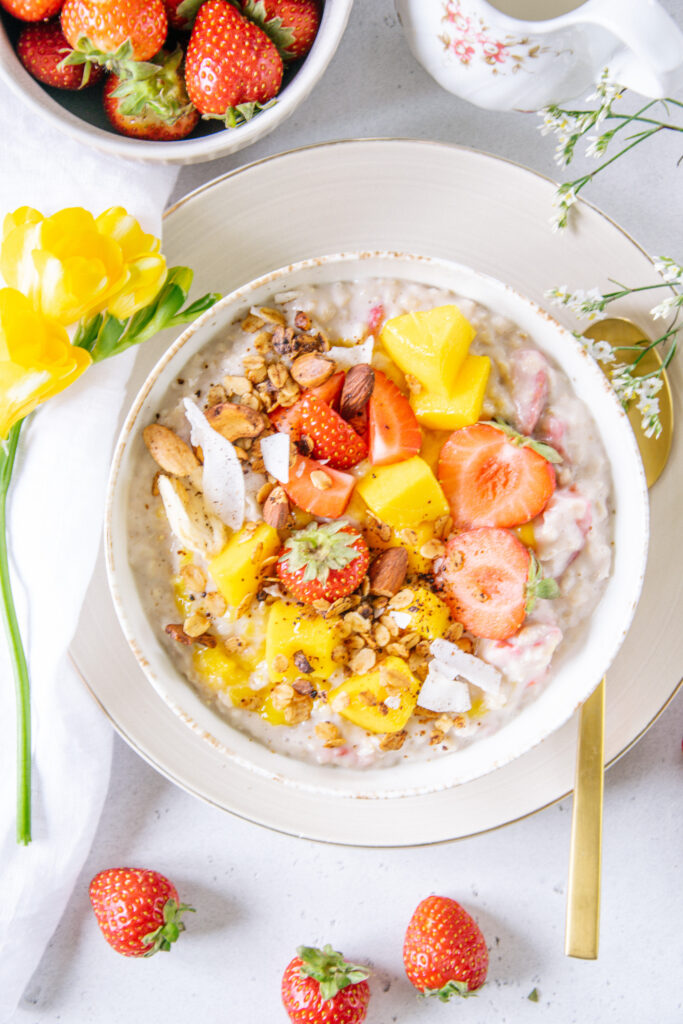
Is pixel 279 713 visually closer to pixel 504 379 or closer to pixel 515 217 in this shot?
pixel 504 379

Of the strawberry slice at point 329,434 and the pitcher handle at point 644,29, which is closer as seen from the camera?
the pitcher handle at point 644,29

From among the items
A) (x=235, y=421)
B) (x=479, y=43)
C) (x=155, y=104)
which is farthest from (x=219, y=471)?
(x=479, y=43)

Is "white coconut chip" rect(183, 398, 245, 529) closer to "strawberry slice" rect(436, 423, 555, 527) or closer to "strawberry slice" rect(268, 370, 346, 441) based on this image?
"strawberry slice" rect(268, 370, 346, 441)

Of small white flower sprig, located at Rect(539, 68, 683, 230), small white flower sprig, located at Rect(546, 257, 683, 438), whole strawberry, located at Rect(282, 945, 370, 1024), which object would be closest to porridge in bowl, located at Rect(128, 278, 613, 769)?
small white flower sprig, located at Rect(546, 257, 683, 438)

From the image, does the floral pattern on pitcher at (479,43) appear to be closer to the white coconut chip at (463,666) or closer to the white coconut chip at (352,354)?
the white coconut chip at (352,354)

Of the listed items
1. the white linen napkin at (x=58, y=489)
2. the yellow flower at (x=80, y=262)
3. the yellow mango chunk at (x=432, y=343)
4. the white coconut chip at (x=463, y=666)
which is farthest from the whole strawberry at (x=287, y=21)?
the white coconut chip at (x=463, y=666)
